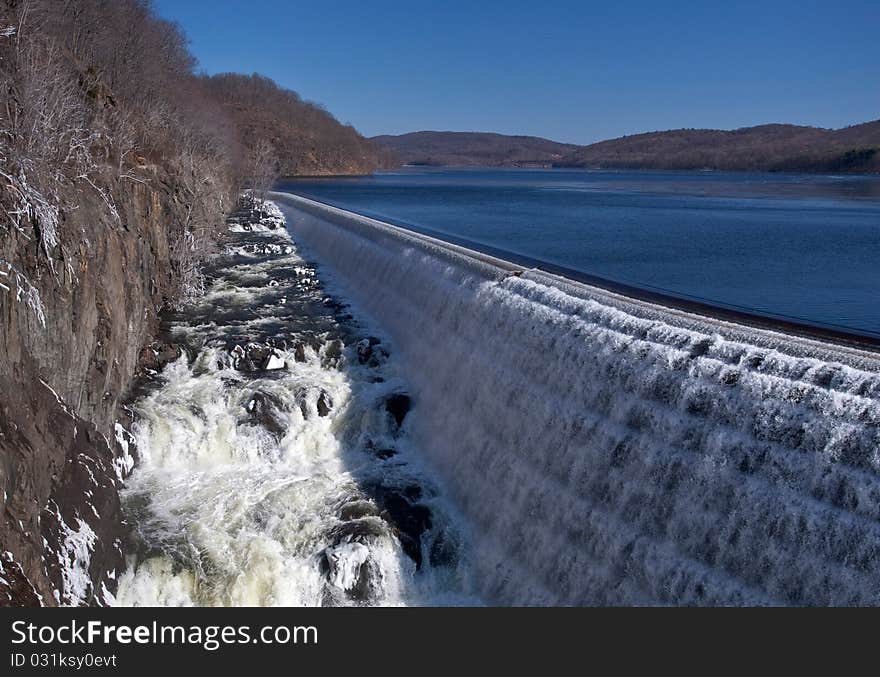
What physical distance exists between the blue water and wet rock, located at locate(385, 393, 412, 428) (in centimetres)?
787

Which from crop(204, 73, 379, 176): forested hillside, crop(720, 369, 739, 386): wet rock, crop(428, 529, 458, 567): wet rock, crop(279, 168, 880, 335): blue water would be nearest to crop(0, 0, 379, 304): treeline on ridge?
crop(428, 529, 458, 567): wet rock

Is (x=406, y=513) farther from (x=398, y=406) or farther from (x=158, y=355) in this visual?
(x=158, y=355)

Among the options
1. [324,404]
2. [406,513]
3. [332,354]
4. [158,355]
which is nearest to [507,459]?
[406,513]

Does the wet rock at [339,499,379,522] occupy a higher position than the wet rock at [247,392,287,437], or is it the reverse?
the wet rock at [247,392,287,437]

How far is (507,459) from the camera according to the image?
12.8m

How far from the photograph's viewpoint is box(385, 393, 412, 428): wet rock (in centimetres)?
1622

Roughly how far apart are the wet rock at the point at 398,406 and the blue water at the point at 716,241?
7.87 metres

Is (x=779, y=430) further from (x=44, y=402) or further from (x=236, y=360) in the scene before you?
(x=236, y=360)

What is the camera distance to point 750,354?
31.8 feet

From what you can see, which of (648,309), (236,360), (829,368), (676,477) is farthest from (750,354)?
(236,360)

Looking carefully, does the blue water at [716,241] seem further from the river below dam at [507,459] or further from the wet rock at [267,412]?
the wet rock at [267,412]

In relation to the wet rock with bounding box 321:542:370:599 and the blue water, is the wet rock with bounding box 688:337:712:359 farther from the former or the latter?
the blue water

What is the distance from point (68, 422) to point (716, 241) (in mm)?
26184

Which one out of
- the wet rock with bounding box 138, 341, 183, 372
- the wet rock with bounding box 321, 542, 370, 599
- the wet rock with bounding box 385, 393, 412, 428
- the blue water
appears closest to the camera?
the wet rock with bounding box 321, 542, 370, 599
